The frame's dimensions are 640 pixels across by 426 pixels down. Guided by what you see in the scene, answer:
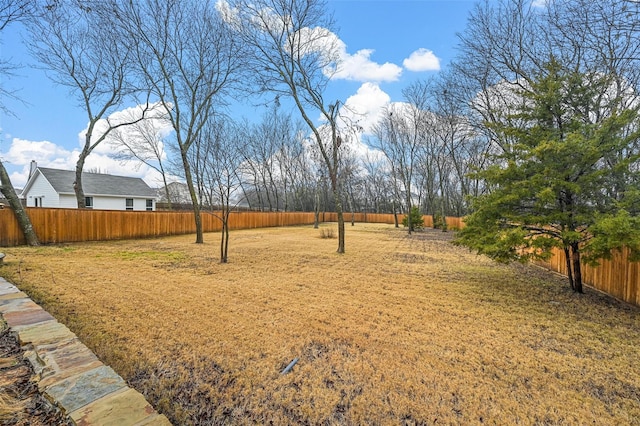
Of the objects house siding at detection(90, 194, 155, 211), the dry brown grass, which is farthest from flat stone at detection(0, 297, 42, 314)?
house siding at detection(90, 194, 155, 211)

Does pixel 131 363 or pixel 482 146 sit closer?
pixel 131 363

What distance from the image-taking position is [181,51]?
1027 cm

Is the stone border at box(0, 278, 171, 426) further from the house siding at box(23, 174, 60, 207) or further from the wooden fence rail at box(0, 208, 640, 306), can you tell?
the house siding at box(23, 174, 60, 207)

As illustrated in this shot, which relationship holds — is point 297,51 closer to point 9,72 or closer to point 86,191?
point 9,72

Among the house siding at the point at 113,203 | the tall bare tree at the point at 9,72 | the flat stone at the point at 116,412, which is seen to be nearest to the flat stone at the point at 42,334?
the flat stone at the point at 116,412

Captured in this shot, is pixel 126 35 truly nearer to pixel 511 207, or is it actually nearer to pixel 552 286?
pixel 511 207

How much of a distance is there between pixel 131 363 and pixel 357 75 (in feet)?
40.3

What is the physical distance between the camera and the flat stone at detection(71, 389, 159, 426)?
1321 millimetres

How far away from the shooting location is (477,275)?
19.5ft

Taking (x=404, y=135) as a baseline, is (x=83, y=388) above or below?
below

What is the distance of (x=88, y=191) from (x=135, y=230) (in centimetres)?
1019

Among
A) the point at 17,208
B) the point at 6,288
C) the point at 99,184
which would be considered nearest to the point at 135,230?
the point at 17,208

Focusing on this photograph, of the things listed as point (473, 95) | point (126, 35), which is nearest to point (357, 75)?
point (473, 95)

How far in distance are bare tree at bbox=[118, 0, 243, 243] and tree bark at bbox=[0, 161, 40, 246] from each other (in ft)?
14.9
